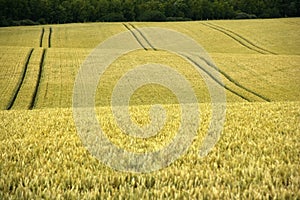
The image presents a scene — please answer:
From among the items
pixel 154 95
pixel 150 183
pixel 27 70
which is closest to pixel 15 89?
pixel 27 70

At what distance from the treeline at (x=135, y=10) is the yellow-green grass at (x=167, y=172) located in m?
89.4

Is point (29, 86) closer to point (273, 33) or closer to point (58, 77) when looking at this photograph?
point (58, 77)

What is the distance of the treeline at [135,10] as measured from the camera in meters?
90.8

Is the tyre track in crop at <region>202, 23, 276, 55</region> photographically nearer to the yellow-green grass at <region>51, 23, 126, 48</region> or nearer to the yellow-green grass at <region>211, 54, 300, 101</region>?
the yellow-green grass at <region>211, 54, 300, 101</region>

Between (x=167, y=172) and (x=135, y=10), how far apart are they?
Answer: 3870 inches

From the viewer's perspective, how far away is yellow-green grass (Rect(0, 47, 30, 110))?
27016 millimetres

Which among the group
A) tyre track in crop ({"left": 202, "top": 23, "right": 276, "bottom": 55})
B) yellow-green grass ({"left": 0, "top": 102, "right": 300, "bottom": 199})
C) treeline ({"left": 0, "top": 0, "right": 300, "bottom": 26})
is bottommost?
tyre track in crop ({"left": 202, "top": 23, "right": 276, "bottom": 55})

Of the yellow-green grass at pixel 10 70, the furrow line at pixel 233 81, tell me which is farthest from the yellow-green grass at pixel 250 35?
the yellow-green grass at pixel 10 70

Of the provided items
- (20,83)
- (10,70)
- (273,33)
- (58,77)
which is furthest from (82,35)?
(273,33)

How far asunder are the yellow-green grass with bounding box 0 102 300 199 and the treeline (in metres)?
89.4

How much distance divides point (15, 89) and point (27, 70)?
667cm

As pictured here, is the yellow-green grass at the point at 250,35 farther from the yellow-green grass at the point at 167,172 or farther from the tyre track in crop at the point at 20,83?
the yellow-green grass at the point at 167,172

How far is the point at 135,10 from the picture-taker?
324ft

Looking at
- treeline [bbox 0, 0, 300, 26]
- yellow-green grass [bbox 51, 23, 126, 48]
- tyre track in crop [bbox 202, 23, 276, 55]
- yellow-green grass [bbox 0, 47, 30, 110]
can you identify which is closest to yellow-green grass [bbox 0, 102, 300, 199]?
yellow-green grass [bbox 0, 47, 30, 110]
